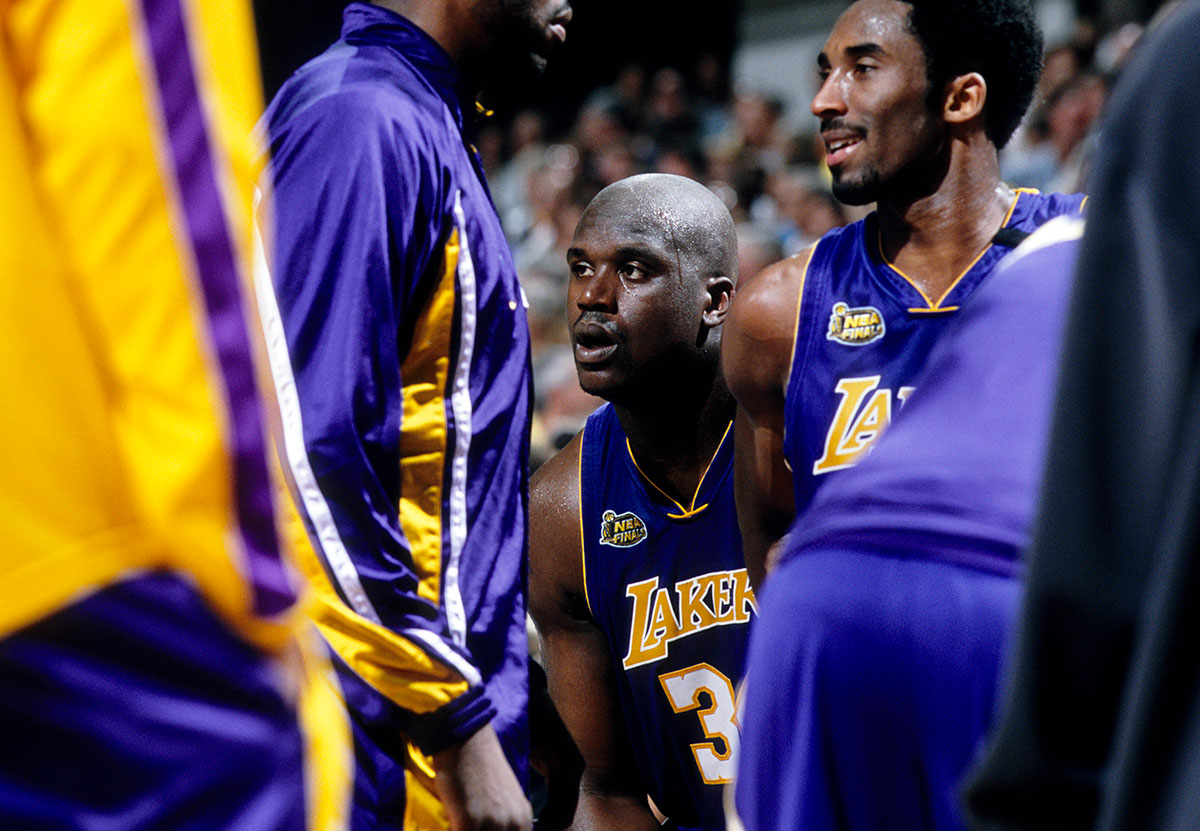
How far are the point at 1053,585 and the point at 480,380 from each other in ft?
3.86

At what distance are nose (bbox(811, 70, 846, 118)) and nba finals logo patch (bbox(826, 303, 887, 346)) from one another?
434 millimetres

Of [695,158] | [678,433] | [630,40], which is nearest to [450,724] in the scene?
[678,433]

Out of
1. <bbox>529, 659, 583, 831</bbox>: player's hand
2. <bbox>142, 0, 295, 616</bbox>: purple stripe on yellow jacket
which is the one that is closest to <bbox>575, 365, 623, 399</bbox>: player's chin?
<bbox>529, 659, 583, 831</bbox>: player's hand

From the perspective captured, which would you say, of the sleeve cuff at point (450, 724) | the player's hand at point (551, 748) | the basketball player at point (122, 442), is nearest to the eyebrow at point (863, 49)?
the player's hand at point (551, 748)

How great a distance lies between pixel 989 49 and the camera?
2998mm

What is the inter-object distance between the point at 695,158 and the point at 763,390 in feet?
25.6

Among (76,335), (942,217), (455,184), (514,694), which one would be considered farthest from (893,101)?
(76,335)

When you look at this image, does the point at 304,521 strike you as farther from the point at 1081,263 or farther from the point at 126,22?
the point at 1081,263

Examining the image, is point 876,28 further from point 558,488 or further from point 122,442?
point 122,442

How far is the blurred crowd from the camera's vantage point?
7.04 meters

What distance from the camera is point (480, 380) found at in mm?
1945

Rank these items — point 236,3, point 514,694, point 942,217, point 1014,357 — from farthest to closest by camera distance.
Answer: point 942,217
point 514,694
point 1014,357
point 236,3

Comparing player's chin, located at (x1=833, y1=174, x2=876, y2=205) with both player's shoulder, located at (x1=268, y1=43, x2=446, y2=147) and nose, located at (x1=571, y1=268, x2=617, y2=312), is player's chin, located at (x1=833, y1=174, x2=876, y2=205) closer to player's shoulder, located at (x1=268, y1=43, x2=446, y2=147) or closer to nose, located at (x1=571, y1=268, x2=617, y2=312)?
nose, located at (x1=571, y1=268, x2=617, y2=312)

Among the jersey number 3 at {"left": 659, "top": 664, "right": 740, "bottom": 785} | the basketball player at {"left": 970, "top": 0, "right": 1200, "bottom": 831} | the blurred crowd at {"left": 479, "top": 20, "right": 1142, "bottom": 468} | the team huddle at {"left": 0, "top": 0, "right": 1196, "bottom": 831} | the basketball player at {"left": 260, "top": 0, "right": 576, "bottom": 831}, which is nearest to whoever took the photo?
the basketball player at {"left": 970, "top": 0, "right": 1200, "bottom": 831}
